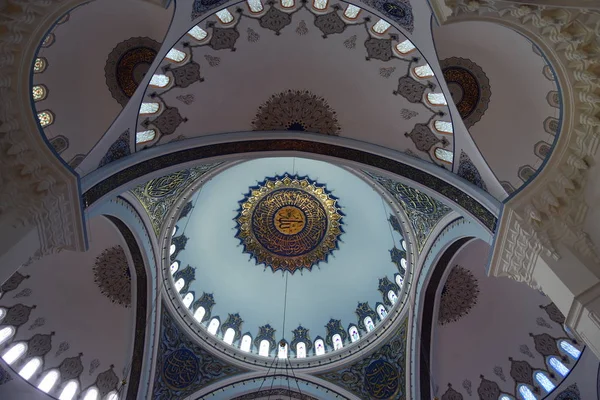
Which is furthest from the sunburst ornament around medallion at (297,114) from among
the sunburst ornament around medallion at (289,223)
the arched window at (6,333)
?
the arched window at (6,333)

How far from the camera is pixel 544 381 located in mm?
9266

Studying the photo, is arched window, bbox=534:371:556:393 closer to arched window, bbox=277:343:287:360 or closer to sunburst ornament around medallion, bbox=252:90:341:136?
arched window, bbox=277:343:287:360

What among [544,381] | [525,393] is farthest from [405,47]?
[525,393]

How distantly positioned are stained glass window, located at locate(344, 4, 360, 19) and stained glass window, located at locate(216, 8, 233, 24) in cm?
186

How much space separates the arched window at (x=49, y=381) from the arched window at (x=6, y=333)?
120 centimetres

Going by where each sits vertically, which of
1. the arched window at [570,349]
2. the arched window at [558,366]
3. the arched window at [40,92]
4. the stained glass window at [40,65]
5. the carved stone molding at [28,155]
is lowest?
the carved stone molding at [28,155]

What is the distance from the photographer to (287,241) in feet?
43.6

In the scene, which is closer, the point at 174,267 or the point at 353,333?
the point at 174,267

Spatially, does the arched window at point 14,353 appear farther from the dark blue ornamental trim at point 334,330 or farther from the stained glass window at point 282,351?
the dark blue ornamental trim at point 334,330

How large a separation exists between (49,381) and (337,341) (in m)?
7.40

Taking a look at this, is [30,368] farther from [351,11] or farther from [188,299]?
[351,11]

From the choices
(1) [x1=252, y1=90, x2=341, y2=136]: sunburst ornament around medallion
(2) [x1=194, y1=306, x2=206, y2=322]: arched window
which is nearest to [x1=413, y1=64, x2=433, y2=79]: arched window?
(1) [x1=252, y1=90, x2=341, y2=136]: sunburst ornament around medallion

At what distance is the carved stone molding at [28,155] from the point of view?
14.0ft

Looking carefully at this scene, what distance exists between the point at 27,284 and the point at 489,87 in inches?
398
